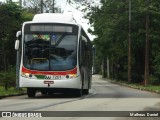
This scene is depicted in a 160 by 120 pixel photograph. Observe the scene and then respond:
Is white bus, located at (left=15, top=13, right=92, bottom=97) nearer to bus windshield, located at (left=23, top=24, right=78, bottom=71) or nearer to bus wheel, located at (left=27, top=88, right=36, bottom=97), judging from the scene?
bus windshield, located at (left=23, top=24, right=78, bottom=71)

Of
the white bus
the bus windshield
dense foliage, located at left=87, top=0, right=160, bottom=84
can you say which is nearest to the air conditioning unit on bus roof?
the white bus

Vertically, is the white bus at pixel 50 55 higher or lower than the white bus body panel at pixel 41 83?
higher

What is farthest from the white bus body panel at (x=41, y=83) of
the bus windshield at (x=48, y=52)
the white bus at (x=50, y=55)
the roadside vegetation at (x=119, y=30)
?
the roadside vegetation at (x=119, y=30)

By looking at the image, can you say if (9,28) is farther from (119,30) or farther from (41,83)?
(41,83)

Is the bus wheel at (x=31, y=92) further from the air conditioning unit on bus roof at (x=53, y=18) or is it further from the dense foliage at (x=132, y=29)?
the dense foliage at (x=132, y=29)

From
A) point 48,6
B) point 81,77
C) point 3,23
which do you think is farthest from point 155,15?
point 81,77

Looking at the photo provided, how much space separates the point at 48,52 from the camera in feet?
87.5

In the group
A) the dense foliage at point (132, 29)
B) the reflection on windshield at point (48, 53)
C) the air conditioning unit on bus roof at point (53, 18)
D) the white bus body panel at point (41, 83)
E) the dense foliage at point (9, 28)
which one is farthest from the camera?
the dense foliage at point (9, 28)

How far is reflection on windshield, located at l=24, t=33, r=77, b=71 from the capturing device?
87.1 ft

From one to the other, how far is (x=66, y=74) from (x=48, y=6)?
5376cm

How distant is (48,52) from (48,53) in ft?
0.16

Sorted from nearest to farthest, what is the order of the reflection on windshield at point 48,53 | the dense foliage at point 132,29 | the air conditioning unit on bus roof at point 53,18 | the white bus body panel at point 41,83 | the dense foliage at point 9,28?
the white bus body panel at point 41,83
the reflection on windshield at point 48,53
the air conditioning unit on bus roof at point 53,18
the dense foliage at point 132,29
the dense foliage at point 9,28

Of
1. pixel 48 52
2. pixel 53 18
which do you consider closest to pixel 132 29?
pixel 53 18

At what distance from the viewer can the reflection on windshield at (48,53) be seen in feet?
87.1
